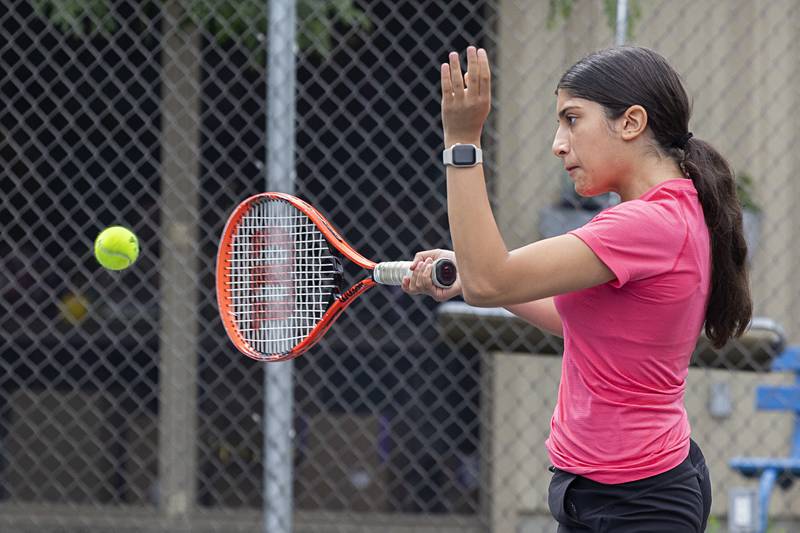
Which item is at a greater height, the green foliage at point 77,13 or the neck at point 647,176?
the green foliage at point 77,13

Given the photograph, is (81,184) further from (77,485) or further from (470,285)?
(470,285)

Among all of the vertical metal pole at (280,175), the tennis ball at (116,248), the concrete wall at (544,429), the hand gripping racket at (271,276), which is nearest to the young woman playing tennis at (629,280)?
the hand gripping racket at (271,276)

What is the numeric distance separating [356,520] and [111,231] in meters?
2.26

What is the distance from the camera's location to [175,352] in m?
4.41

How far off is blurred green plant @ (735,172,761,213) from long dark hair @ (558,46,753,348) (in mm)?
2392

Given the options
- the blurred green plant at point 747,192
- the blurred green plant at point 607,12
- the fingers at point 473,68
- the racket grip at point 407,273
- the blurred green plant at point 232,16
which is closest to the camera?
the fingers at point 473,68

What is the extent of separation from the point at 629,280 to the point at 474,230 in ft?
0.85

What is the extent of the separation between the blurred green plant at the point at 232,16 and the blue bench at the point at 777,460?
6.37 ft

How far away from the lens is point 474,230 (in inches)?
63.4

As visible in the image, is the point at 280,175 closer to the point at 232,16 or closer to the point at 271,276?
the point at 271,276

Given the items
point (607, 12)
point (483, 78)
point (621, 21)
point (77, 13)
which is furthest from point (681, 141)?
point (77, 13)

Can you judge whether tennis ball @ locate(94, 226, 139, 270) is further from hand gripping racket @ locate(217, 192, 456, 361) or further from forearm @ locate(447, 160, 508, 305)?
forearm @ locate(447, 160, 508, 305)

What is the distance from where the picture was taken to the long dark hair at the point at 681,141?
1.73 metres

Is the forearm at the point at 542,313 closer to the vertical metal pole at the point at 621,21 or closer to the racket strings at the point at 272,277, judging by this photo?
the racket strings at the point at 272,277
